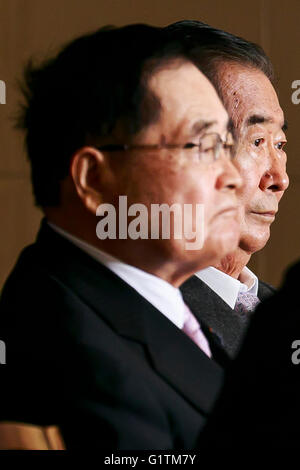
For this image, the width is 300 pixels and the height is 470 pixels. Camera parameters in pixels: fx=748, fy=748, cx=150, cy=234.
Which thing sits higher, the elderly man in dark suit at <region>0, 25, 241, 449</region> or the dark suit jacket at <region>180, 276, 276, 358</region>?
the elderly man in dark suit at <region>0, 25, 241, 449</region>

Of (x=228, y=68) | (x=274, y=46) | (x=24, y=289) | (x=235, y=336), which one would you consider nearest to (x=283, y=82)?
(x=274, y=46)

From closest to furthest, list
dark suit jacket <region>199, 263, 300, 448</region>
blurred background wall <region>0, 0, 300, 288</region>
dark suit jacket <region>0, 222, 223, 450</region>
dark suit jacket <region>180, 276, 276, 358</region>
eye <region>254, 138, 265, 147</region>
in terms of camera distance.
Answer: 1. dark suit jacket <region>199, 263, 300, 448</region>
2. dark suit jacket <region>0, 222, 223, 450</region>
3. dark suit jacket <region>180, 276, 276, 358</region>
4. eye <region>254, 138, 265, 147</region>
5. blurred background wall <region>0, 0, 300, 288</region>

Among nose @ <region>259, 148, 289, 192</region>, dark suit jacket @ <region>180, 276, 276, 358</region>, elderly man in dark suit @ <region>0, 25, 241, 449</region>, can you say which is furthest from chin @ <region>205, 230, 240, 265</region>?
nose @ <region>259, 148, 289, 192</region>

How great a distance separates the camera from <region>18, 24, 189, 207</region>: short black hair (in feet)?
1.70

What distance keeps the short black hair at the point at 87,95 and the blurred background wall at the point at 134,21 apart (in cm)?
29

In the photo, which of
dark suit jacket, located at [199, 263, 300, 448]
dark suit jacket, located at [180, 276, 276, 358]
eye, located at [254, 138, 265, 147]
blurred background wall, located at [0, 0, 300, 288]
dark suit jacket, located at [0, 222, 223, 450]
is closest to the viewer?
dark suit jacket, located at [199, 263, 300, 448]

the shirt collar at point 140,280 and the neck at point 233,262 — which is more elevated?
the shirt collar at point 140,280

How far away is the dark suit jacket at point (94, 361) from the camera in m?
0.48

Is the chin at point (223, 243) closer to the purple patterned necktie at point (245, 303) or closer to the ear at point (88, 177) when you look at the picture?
the ear at point (88, 177)

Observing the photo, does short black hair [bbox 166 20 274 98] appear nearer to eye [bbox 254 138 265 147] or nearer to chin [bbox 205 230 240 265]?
eye [bbox 254 138 265 147]

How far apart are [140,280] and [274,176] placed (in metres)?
0.27

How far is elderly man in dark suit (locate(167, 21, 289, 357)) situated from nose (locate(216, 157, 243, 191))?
7.1 inches

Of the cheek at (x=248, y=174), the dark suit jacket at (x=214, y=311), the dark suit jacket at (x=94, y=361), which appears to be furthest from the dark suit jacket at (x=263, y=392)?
the cheek at (x=248, y=174)

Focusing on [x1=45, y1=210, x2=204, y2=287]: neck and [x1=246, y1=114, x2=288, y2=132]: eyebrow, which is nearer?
[x1=45, y1=210, x2=204, y2=287]: neck
